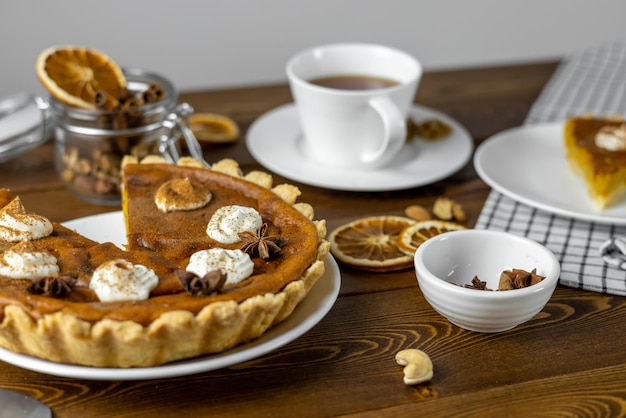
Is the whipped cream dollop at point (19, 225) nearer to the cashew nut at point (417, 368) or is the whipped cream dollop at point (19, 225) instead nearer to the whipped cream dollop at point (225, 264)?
the whipped cream dollop at point (225, 264)

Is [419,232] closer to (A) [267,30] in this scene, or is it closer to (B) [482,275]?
(B) [482,275]

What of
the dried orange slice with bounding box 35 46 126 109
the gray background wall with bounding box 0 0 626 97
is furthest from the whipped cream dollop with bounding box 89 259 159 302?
the gray background wall with bounding box 0 0 626 97

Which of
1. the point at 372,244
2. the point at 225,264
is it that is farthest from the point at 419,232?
the point at 225,264

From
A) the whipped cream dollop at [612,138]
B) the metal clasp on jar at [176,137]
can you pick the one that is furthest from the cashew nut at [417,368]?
the whipped cream dollop at [612,138]

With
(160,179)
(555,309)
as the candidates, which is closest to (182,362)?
(160,179)

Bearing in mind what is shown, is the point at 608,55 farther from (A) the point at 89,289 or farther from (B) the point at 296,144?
(A) the point at 89,289

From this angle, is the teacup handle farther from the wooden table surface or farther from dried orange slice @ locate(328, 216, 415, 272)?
the wooden table surface

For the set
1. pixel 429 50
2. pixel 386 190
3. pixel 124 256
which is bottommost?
pixel 429 50

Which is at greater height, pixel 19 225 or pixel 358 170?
pixel 19 225
